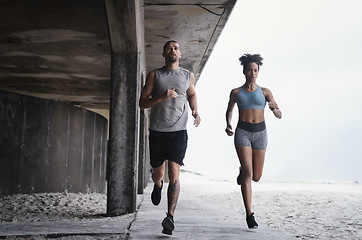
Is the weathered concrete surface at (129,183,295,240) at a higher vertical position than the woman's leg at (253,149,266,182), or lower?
lower

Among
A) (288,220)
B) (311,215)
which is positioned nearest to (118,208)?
(288,220)

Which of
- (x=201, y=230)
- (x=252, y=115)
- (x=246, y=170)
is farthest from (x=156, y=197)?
(x=252, y=115)

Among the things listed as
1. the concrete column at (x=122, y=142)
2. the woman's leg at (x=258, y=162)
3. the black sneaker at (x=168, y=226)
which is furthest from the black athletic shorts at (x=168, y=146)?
the concrete column at (x=122, y=142)

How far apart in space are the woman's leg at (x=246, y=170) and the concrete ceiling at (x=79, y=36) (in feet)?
8.56

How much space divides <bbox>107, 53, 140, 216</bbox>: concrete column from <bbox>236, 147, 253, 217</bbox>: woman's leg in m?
1.75

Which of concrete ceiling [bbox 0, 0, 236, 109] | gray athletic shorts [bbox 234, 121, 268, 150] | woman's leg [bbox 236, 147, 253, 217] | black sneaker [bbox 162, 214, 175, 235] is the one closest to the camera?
black sneaker [bbox 162, 214, 175, 235]

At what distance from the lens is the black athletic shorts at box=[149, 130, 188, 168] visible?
398 centimetres

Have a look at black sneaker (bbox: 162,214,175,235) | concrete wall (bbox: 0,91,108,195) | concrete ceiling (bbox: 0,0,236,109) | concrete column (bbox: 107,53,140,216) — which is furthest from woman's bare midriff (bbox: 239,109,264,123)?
concrete wall (bbox: 0,91,108,195)

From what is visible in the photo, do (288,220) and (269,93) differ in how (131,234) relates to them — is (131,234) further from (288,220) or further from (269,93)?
(288,220)

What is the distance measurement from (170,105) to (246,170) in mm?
1200

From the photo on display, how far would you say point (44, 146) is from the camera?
9492mm

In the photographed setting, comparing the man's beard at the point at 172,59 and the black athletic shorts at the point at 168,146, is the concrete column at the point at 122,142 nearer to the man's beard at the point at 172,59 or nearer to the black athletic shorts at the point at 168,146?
the black athletic shorts at the point at 168,146

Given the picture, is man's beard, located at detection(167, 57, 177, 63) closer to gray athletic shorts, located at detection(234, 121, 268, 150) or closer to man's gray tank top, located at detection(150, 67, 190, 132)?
man's gray tank top, located at detection(150, 67, 190, 132)

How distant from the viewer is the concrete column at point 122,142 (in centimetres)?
562
